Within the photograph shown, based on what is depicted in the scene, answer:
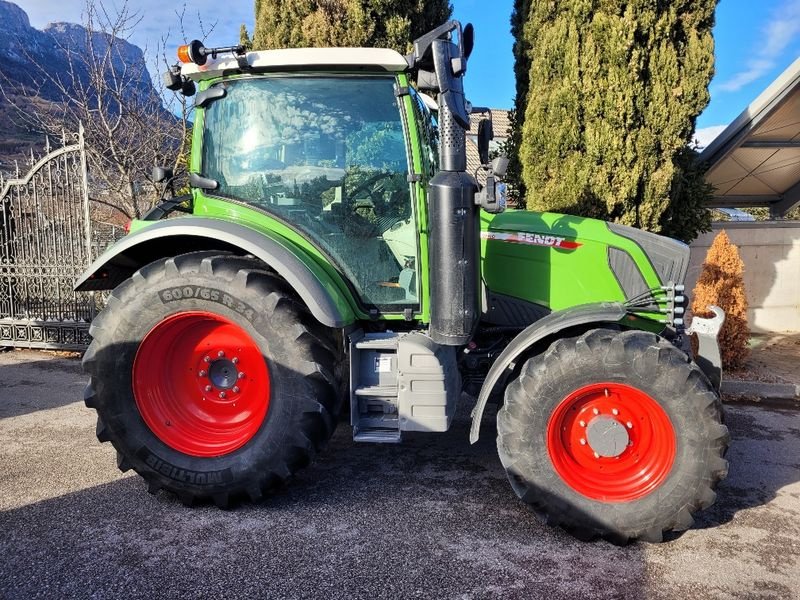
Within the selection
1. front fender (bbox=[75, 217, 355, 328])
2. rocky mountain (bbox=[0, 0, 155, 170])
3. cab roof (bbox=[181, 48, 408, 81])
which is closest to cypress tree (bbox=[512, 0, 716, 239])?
cab roof (bbox=[181, 48, 408, 81])

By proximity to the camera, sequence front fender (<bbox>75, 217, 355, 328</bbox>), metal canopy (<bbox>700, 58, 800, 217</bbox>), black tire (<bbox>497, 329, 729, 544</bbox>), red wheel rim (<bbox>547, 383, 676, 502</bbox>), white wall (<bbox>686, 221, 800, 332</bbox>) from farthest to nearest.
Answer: white wall (<bbox>686, 221, 800, 332</bbox>) < metal canopy (<bbox>700, 58, 800, 217</bbox>) < front fender (<bbox>75, 217, 355, 328</bbox>) < red wheel rim (<bbox>547, 383, 676, 502</bbox>) < black tire (<bbox>497, 329, 729, 544</bbox>)

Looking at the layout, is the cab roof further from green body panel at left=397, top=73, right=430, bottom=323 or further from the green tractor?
green body panel at left=397, top=73, right=430, bottom=323

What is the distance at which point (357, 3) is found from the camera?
6570 mm

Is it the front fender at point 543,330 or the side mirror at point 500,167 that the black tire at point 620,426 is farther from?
the side mirror at point 500,167

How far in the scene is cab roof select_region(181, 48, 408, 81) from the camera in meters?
3.07

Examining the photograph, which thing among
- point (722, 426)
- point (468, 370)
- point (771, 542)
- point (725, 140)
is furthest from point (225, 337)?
point (725, 140)

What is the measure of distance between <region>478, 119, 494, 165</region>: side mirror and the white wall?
5.24 m

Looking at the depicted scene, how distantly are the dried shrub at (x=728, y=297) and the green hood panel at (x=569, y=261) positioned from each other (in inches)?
113

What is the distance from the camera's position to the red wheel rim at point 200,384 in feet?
10.3

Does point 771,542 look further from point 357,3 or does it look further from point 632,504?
point 357,3

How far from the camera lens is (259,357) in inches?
125

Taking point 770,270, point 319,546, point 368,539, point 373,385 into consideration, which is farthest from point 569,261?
point 770,270

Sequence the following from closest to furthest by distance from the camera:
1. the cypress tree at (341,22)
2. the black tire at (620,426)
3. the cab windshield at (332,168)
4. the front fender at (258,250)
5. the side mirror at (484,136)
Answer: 1. the black tire at (620,426)
2. the front fender at (258,250)
3. the cab windshield at (332,168)
4. the side mirror at (484,136)
5. the cypress tree at (341,22)

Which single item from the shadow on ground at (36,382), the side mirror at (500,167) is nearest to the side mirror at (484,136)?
the side mirror at (500,167)
